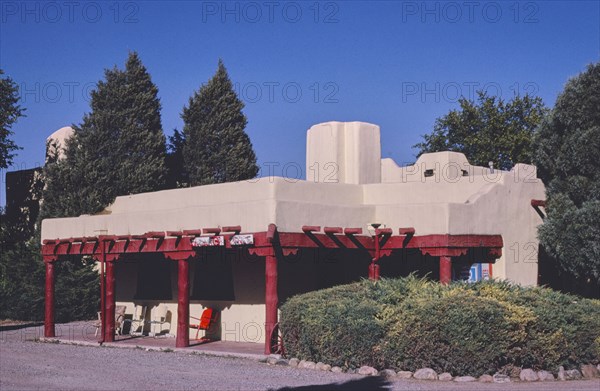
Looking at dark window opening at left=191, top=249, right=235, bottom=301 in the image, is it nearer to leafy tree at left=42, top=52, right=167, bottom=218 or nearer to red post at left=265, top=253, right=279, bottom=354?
red post at left=265, top=253, right=279, bottom=354

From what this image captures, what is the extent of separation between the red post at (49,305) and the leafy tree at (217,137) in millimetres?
13094

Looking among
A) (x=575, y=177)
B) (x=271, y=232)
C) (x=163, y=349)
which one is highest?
Result: (x=575, y=177)

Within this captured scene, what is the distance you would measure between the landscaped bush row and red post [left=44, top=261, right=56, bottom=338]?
34.2ft

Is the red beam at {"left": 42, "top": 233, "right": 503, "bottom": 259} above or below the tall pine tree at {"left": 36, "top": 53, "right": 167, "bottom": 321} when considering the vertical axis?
below

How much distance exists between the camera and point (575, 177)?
2155cm

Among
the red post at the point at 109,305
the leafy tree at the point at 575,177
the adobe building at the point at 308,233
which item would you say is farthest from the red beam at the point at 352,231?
the red post at the point at 109,305

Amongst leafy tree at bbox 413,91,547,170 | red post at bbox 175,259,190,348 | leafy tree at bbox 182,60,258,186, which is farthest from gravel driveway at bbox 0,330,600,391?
leafy tree at bbox 413,91,547,170

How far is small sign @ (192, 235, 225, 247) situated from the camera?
1922 centimetres

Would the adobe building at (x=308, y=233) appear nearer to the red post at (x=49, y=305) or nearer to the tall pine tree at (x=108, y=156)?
the red post at (x=49, y=305)

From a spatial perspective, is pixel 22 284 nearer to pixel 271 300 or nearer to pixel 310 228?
pixel 271 300

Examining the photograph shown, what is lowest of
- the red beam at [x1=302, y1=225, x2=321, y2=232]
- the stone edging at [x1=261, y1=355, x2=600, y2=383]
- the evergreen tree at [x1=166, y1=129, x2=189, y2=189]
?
the stone edging at [x1=261, y1=355, x2=600, y2=383]

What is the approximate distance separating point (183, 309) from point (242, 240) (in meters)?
2.99

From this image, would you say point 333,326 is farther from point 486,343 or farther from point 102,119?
point 102,119

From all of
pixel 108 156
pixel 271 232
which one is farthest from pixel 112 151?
pixel 271 232
